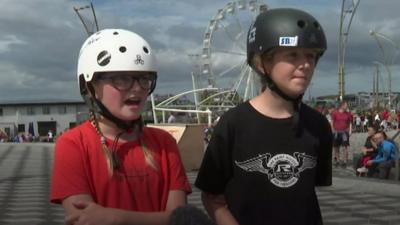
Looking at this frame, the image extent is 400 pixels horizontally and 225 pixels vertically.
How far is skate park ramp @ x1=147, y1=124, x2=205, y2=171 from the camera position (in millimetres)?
13766

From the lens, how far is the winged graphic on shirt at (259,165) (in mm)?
2705

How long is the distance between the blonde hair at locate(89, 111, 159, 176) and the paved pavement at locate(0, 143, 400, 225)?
3562 millimetres

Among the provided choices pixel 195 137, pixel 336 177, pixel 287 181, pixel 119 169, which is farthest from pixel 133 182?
pixel 195 137

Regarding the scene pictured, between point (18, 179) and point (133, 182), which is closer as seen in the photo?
point (133, 182)

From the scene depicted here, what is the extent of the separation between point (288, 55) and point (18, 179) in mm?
11553

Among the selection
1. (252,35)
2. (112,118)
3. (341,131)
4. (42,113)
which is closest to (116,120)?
(112,118)

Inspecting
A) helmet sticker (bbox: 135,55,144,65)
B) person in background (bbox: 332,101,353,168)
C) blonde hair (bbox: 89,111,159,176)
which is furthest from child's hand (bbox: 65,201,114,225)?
person in background (bbox: 332,101,353,168)

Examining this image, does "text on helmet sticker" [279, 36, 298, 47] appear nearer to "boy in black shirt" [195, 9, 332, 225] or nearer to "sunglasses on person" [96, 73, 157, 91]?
"boy in black shirt" [195, 9, 332, 225]

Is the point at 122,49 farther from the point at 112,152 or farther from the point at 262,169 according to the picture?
the point at 262,169

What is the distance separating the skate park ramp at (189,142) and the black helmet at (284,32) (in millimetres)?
10849

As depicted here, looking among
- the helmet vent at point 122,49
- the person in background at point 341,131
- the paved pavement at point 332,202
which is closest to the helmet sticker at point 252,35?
the helmet vent at point 122,49

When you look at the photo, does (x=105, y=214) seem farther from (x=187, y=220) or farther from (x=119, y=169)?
(x=187, y=220)

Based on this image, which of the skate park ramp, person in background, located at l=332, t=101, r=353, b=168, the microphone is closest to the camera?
the microphone

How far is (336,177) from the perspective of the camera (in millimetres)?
11312
